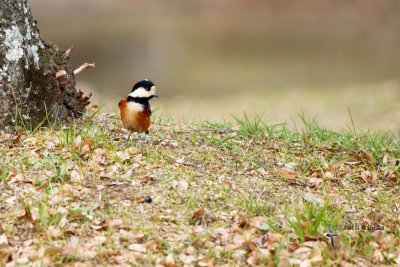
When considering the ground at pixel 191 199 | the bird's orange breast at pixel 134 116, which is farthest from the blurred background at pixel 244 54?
the bird's orange breast at pixel 134 116

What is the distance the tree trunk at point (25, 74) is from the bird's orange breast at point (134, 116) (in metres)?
0.65

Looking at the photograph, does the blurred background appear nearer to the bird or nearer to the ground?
the ground

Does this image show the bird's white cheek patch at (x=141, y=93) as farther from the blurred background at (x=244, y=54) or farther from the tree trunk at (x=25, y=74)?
the blurred background at (x=244, y=54)

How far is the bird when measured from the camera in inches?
209

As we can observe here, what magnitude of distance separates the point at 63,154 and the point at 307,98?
1044 centimetres

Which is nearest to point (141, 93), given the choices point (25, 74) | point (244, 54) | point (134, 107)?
point (134, 107)

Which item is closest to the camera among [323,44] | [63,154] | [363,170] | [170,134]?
[63,154]

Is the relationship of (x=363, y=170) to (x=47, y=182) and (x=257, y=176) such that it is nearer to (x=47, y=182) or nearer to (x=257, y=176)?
(x=257, y=176)

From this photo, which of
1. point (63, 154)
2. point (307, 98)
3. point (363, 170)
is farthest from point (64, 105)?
point (307, 98)

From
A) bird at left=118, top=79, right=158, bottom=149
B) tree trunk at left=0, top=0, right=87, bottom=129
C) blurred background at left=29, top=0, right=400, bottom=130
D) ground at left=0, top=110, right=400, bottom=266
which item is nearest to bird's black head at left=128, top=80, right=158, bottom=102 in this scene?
bird at left=118, top=79, right=158, bottom=149

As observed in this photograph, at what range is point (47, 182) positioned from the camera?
15.1ft

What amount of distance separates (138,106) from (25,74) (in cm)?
103

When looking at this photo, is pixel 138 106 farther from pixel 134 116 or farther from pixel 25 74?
pixel 25 74

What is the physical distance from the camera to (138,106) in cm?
534
